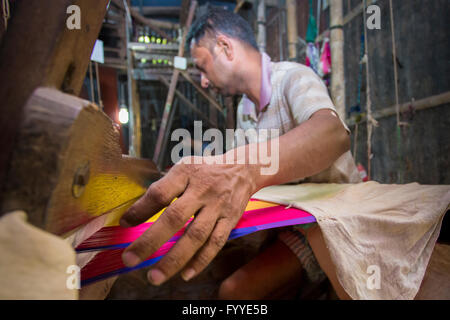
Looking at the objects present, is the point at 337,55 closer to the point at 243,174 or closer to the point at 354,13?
the point at 354,13

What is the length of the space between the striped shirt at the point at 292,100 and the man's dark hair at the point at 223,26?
0.27 m

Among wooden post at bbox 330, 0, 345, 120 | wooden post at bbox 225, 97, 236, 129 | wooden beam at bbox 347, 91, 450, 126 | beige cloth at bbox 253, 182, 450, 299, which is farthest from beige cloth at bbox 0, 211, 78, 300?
wooden post at bbox 225, 97, 236, 129

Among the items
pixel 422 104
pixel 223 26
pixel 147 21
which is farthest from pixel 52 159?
pixel 147 21

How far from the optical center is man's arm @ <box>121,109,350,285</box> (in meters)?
0.55

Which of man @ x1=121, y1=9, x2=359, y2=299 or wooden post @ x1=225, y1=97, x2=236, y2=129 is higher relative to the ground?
wooden post @ x1=225, y1=97, x2=236, y2=129

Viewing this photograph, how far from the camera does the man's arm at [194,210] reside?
551 mm

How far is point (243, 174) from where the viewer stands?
2.45ft

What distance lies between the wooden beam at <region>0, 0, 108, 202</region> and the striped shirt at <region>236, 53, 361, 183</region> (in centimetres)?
110

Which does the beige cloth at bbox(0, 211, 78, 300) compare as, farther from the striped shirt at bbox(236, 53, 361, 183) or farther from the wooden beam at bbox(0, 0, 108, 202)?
the striped shirt at bbox(236, 53, 361, 183)

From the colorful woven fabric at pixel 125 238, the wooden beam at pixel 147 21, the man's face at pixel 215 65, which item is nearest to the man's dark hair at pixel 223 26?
the man's face at pixel 215 65

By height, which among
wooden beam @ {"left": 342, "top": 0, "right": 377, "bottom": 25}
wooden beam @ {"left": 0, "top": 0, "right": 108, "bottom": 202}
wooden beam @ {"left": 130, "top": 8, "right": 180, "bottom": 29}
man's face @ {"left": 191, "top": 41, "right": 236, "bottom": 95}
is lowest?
wooden beam @ {"left": 0, "top": 0, "right": 108, "bottom": 202}

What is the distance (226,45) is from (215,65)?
7.6 inches

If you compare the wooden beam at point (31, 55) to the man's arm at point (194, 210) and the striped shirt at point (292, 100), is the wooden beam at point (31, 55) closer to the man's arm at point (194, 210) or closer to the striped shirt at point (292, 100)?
the man's arm at point (194, 210)

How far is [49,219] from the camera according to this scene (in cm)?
37
